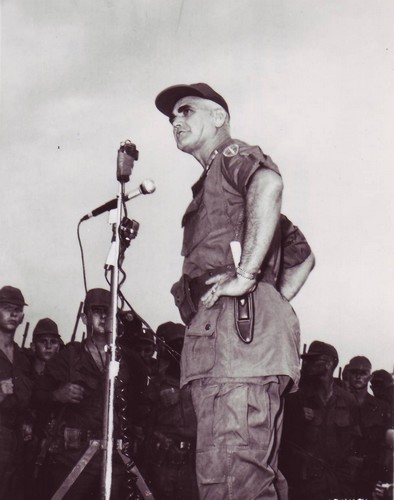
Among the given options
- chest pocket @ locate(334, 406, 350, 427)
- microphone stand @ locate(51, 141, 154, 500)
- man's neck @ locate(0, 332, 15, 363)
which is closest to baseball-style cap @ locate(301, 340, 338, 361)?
chest pocket @ locate(334, 406, 350, 427)

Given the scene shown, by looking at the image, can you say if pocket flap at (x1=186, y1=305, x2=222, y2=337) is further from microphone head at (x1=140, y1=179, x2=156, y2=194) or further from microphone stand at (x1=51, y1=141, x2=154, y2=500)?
microphone head at (x1=140, y1=179, x2=156, y2=194)

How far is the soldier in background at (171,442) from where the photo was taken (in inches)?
281

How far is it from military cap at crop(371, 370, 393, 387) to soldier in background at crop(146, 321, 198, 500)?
3323 mm

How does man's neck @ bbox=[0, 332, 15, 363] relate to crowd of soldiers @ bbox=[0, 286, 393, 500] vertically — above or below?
above

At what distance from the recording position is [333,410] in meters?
8.23

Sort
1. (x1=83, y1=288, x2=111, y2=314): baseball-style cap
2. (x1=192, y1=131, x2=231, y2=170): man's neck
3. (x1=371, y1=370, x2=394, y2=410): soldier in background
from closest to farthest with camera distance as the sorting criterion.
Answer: (x1=192, y1=131, x2=231, y2=170): man's neck
(x1=83, y1=288, x2=111, y2=314): baseball-style cap
(x1=371, y1=370, x2=394, y2=410): soldier in background

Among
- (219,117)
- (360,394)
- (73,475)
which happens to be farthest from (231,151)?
(360,394)

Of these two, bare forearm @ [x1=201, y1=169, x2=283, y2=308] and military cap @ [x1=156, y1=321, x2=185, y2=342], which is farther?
military cap @ [x1=156, y1=321, x2=185, y2=342]

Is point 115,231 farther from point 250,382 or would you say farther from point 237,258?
point 250,382

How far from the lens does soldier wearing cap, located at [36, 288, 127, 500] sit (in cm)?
597

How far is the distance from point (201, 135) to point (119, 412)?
1.46 m

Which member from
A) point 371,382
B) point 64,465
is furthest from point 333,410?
point 64,465

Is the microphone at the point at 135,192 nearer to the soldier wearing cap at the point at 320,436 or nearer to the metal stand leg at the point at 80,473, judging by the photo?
the metal stand leg at the point at 80,473

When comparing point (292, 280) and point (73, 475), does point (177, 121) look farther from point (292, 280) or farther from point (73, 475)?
point (73, 475)
